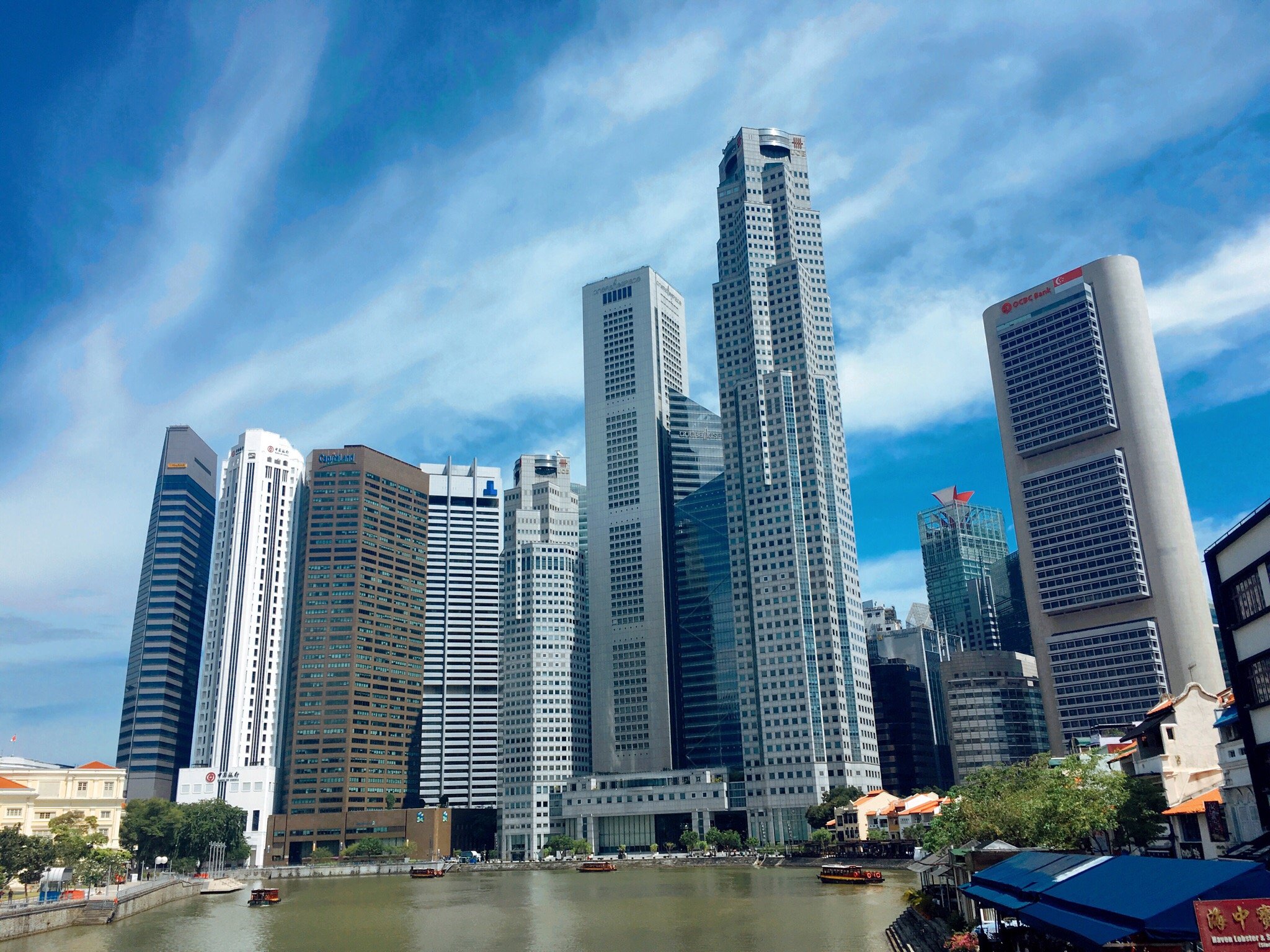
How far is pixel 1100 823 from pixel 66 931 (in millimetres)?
82698

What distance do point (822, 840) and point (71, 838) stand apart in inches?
4790

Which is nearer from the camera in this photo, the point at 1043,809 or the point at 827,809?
the point at 1043,809

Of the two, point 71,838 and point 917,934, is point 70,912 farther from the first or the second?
point 917,934

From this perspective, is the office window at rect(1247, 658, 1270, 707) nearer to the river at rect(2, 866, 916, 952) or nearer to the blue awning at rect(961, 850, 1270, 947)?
the blue awning at rect(961, 850, 1270, 947)

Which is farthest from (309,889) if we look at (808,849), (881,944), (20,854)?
(881,944)

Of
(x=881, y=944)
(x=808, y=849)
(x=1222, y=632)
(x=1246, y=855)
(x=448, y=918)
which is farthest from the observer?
(x=808, y=849)

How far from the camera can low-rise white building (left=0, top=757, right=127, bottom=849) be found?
362 feet

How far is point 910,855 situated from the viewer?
490 feet

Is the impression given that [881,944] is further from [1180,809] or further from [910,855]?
[910,855]

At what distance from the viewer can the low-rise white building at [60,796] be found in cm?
11044

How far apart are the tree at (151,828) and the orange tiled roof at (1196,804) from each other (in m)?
161

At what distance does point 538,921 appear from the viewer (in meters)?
87.6

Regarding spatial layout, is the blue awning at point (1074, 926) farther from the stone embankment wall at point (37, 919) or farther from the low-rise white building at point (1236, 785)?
the stone embankment wall at point (37, 919)

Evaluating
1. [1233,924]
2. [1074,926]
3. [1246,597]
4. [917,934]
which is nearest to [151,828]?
[917,934]
